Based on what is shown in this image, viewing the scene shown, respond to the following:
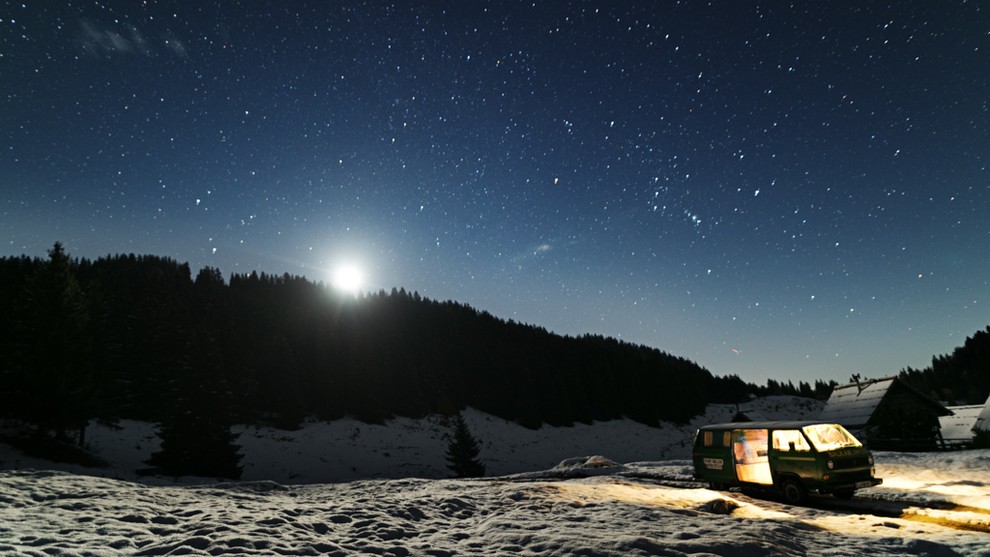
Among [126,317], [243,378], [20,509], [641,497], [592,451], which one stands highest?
[126,317]

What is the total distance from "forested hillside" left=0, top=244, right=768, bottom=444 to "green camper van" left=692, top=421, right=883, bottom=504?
27384 millimetres

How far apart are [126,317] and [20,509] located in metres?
51.0

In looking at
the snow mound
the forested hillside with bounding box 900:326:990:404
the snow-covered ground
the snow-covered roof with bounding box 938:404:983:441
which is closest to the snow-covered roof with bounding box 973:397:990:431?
the snow-covered roof with bounding box 938:404:983:441

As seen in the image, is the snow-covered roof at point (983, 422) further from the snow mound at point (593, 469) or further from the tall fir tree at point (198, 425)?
the tall fir tree at point (198, 425)

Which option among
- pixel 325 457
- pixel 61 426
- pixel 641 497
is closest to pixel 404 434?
pixel 325 457

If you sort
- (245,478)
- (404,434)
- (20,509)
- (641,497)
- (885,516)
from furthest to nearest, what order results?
(404,434), (245,478), (641,497), (885,516), (20,509)

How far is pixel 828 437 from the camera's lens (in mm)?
14039

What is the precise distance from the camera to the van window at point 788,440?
45.7ft

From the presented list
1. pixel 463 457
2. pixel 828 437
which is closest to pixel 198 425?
pixel 463 457

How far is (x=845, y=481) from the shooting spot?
13086 millimetres

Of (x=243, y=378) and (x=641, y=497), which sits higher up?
(x=243, y=378)

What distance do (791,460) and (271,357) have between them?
5487cm

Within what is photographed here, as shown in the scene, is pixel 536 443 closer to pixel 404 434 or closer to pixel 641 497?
pixel 404 434

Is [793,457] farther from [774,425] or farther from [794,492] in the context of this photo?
[774,425]
